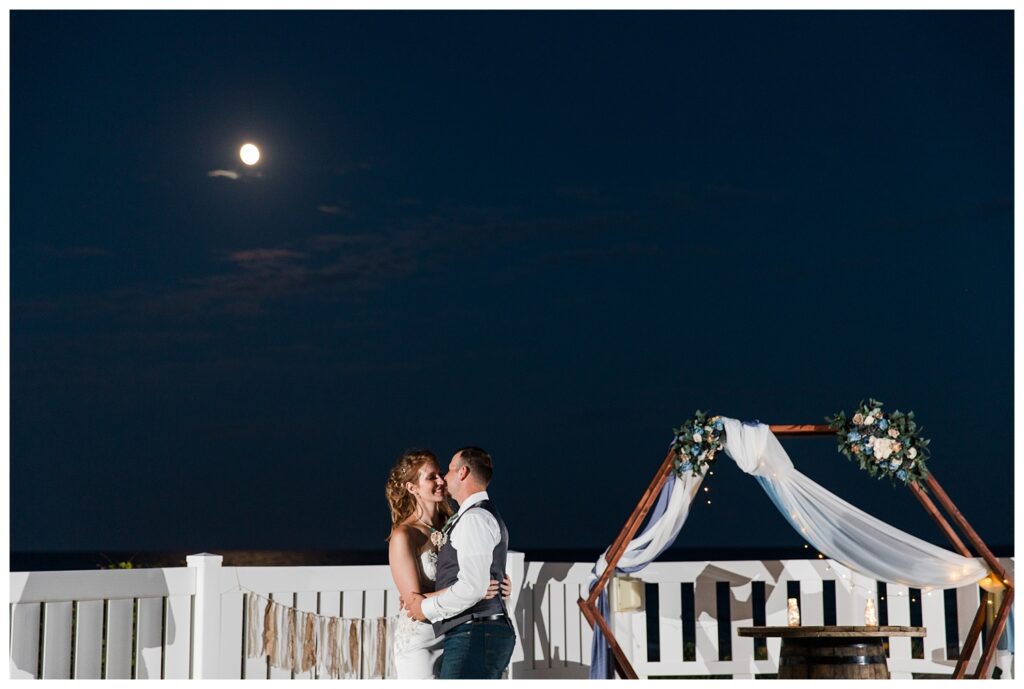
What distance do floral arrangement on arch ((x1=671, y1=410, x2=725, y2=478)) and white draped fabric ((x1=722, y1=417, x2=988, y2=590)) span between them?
74 mm

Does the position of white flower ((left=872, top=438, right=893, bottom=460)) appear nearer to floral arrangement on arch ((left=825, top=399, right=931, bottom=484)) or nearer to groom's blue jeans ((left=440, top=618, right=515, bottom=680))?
floral arrangement on arch ((left=825, top=399, right=931, bottom=484))

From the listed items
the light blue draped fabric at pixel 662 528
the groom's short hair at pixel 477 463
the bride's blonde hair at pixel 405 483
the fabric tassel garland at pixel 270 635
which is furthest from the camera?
the light blue draped fabric at pixel 662 528

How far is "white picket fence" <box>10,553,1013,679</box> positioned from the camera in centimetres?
564

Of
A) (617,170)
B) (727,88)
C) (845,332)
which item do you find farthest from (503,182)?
(845,332)

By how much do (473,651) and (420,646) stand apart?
0.83 feet

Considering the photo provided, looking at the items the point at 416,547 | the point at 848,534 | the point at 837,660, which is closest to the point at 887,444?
the point at 848,534

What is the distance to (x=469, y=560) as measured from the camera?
4.85 meters

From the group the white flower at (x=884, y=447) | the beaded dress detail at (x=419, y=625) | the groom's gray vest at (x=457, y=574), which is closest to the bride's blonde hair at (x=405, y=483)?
the beaded dress detail at (x=419, y=625)

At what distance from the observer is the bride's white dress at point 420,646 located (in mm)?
5066

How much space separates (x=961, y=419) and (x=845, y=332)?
5.28ft

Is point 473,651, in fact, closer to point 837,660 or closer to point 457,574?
point 457,574

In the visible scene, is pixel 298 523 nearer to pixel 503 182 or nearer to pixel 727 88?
pixel 503 182

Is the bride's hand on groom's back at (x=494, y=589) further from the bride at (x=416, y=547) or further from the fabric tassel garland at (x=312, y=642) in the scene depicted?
the fabric tassel garland at (x=312, y=642)

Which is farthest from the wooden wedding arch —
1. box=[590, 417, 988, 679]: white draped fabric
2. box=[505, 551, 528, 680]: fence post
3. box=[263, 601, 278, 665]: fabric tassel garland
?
box=[263, 601, 278, 665]: fabric tassel garland
